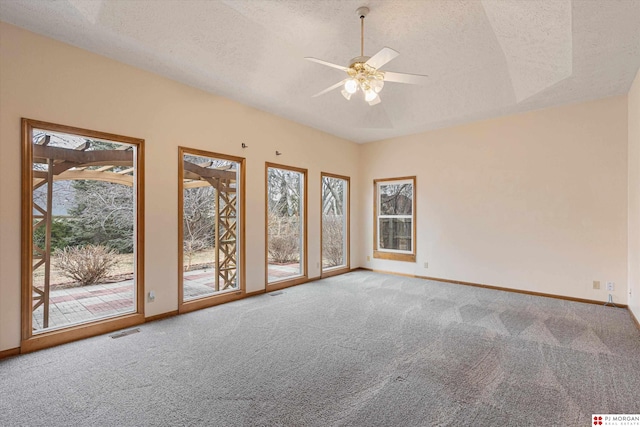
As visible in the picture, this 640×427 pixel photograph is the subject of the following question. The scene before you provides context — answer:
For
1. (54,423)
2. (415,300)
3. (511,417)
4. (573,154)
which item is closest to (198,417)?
(54,423)

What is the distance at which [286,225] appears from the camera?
5672 millimetres

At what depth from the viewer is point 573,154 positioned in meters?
4.63

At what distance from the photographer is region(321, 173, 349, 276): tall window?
6438 millimetres

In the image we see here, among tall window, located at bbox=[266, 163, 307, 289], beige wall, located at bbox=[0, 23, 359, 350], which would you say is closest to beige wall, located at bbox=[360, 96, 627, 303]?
tall window, located at bbox=[266, 163, 307, 289]

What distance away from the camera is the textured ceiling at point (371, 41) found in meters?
2.86

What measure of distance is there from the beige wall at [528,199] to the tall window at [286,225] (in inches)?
88.1

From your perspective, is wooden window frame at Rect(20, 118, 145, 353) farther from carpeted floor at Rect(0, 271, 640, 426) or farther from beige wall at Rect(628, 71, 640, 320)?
beige wall at Rect(628, 71, 640, 320)

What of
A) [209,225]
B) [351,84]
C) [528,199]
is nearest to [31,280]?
[209,225]

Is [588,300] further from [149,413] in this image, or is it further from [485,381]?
[149,413]

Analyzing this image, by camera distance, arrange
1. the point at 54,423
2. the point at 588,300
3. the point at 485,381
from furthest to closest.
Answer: the point at 588,300 < the point at 485,381 < the point at 54,423

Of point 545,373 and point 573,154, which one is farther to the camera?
point 573,154

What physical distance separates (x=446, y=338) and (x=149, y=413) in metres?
2.76

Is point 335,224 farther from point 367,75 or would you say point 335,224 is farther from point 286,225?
point 367,75

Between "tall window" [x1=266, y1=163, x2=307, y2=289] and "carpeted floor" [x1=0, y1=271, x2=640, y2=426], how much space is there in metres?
1.47
